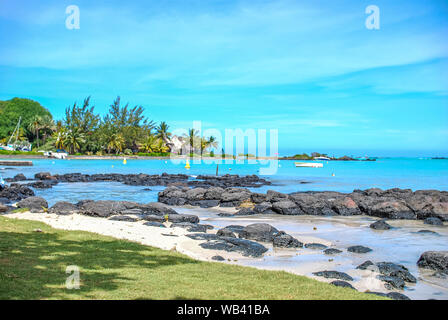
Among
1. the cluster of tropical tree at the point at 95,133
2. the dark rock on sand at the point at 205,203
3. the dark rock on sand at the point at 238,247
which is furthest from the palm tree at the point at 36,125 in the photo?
the dark rock on sand at the point at 238,247

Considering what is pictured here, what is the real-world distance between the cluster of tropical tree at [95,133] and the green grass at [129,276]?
9860cm

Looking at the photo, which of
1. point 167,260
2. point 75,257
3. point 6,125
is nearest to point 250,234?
point 167,260

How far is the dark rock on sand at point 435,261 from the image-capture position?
34.0 ft

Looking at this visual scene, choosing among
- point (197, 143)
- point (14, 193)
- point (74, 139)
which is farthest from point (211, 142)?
point (14, 193)

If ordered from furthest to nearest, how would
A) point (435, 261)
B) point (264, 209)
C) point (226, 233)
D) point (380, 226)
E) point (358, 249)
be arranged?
1. point (264, 209)
2. point (380, 226)
3. point (226, 233)
4. point (358, 249)
5. point (435, 261)

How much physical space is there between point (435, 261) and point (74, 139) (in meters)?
102

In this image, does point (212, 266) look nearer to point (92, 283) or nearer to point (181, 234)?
point (92, 283)

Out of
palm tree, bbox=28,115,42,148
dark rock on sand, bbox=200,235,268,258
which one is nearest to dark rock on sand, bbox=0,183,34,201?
dark rock on sand, bbox=200,235,268,258

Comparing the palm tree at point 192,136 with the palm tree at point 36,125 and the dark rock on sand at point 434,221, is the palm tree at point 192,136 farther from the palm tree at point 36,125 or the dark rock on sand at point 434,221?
the dark rock on sand at point 434,221

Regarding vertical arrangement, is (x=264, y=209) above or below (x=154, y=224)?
below

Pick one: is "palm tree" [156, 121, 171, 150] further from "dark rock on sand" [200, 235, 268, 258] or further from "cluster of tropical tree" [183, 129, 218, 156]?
"dark rock on sand" [200, 235, 268, 258]

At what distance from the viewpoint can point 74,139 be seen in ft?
337

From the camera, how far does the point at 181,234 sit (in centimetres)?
1373

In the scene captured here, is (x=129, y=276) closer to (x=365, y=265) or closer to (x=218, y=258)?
(x=218, y=258)
